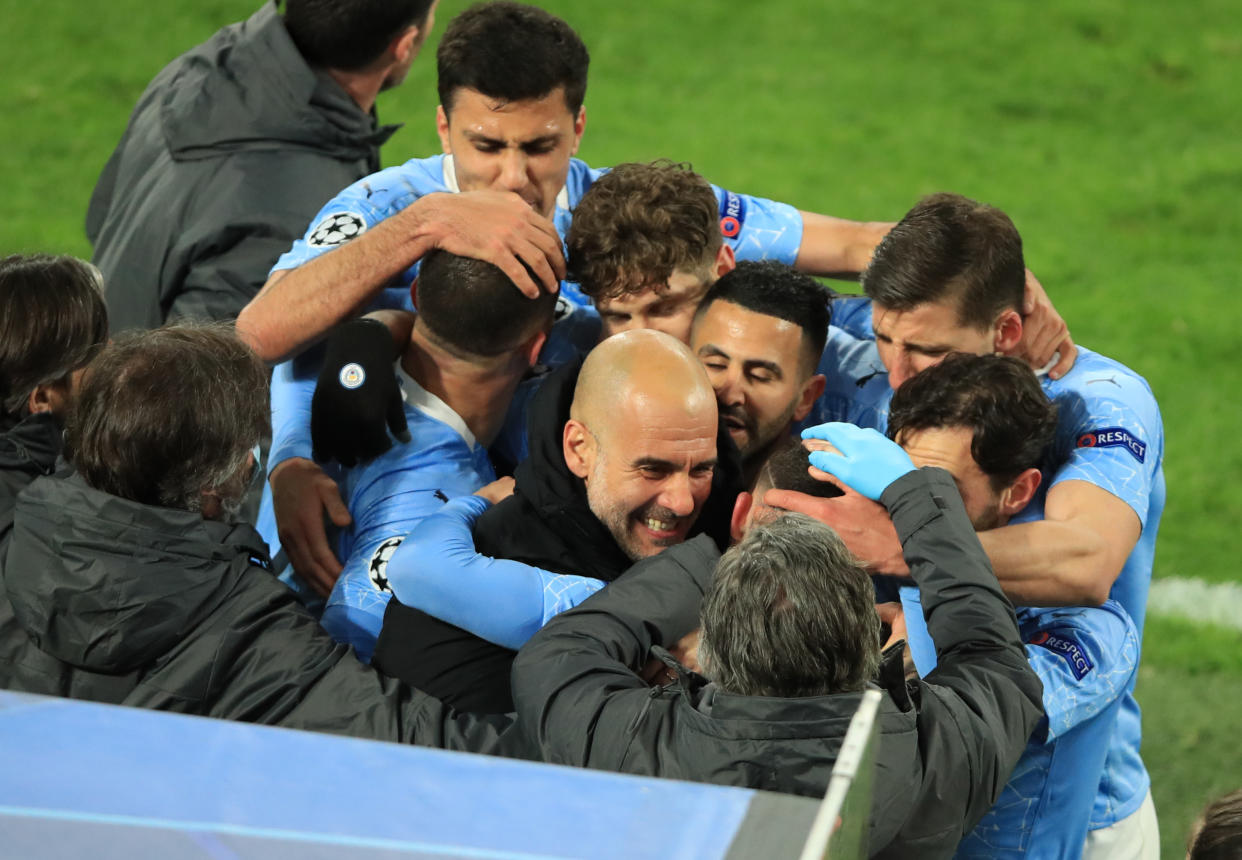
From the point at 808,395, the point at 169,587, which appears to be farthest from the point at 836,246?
the point at 169,587

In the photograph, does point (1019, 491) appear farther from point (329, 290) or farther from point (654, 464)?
point (329, 290)

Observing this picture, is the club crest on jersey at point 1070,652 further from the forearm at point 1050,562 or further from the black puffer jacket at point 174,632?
the black puffer jacket at point 174,632

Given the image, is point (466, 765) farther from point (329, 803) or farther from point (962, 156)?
point (962, 156)

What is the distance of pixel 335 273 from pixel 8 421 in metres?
0.84

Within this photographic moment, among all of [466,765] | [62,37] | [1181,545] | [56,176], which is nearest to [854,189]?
[1181,545]

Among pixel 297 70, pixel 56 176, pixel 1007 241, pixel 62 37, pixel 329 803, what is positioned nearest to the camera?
pixel 329 803

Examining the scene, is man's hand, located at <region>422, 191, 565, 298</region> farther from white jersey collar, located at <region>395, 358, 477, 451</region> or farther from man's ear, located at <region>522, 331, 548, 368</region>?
white jersey collar, located at <region>395, 358, 477, 451</region>

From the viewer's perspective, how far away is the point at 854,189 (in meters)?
9.27

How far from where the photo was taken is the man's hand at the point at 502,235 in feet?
10.1

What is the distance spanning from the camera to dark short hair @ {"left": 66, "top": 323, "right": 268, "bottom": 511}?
2344mm

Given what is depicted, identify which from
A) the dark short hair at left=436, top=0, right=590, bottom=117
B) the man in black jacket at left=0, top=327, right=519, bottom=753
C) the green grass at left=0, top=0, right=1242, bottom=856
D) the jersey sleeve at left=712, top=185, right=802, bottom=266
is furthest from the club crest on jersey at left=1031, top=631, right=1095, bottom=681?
the green grass at left=0, top=0, right=1242, bottom=856

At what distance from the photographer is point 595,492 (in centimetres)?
274

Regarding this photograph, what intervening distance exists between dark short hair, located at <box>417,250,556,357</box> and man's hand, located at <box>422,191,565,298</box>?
0.08 ft

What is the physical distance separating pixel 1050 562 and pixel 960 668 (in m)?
0.60
